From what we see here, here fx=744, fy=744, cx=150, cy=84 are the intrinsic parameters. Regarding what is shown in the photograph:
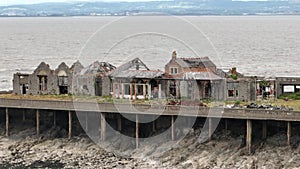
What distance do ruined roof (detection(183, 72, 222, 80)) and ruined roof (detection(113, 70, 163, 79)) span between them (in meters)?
2.44

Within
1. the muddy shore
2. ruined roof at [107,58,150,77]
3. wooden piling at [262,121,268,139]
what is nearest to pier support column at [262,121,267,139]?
wooden piling at [262,121,268,139]

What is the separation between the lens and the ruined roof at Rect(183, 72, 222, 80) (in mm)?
65750

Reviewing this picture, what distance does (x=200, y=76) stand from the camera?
66125 mm

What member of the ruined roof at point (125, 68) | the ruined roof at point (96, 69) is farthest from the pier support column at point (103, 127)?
the ruined roof at point (96, 69)

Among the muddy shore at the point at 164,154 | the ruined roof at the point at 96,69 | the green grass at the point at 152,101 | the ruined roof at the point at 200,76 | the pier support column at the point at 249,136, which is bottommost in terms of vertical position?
the muddy shore at the point at 164,154

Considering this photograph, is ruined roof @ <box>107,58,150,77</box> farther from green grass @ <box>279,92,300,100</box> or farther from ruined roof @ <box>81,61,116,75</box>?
green grass @ <box>279,92,300,100</box>

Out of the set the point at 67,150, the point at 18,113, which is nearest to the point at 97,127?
the point at 67,150

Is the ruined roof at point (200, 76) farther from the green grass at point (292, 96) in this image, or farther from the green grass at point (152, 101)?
the green grass at point (292, 96)

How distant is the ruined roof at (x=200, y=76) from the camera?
65.8 m

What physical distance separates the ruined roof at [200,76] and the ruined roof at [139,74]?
2.44 m

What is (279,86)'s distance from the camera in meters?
66.9

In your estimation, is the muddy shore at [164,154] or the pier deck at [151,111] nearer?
the muddy shore at [164,154]

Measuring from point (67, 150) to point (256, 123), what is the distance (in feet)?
50.6

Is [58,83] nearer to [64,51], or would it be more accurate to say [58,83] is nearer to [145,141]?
[145,141]
